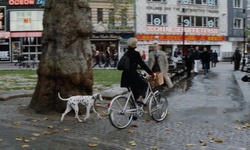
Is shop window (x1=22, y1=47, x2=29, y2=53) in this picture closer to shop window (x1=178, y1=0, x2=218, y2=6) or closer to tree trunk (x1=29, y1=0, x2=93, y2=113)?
shop window (x1=178, y1=0, x2=218, y2=6)

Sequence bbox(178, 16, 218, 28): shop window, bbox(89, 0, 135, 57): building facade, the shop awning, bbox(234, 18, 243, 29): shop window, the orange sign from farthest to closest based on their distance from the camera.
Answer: bbox(234, 18, 243, 29): shop window, bbox(178, 16, 218, 28): shop window, the orange sign, bbox(89, 0, 135, 57): building facade, the shop awning

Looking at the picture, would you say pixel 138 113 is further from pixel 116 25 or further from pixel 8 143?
pixel 116 25

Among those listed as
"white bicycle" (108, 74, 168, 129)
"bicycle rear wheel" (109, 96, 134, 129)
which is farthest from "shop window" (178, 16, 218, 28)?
"bicycle rear wheel" (109, 96, 134, 129)

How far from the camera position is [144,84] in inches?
356

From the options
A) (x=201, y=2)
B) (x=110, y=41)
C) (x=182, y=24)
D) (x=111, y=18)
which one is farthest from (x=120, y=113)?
(x=201, y=2)

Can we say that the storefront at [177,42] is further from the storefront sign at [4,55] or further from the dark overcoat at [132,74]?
the dark overcoat at [132,74]

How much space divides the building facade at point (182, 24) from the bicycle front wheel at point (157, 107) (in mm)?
39571

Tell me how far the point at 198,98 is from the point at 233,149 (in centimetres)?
691

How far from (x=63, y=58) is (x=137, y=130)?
281 centimetres

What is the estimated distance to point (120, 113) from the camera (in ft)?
27.2

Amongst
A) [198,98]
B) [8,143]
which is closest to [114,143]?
[8,143]

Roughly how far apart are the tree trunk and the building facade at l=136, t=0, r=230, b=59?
3923cm

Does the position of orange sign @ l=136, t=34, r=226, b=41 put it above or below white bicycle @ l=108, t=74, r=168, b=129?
above

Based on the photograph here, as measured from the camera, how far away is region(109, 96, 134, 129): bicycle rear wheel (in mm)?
8188
